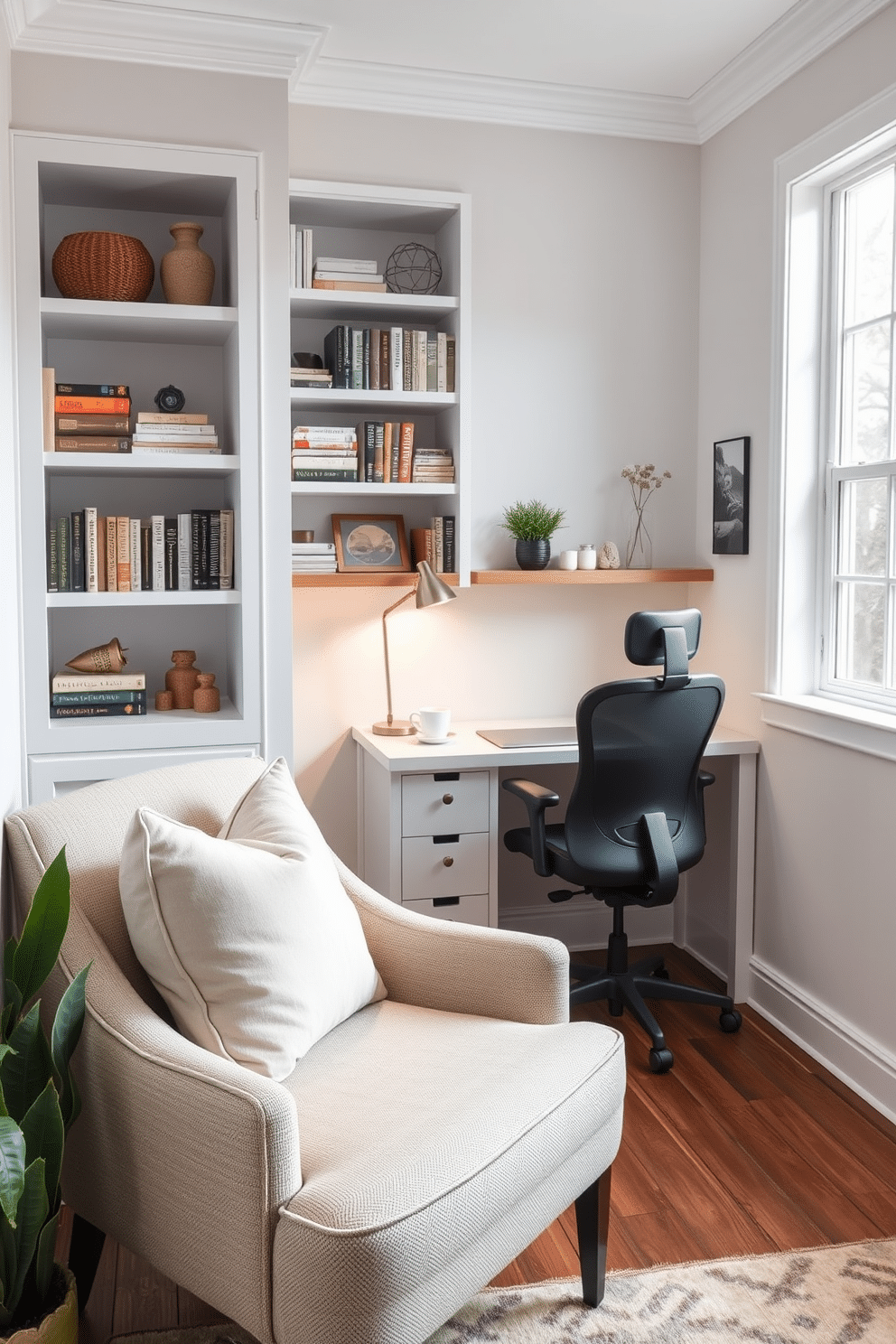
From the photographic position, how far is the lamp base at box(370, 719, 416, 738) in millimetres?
3209

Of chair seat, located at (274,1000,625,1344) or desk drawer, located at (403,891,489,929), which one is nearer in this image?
chair seat, located at (274,1000,625,1344)

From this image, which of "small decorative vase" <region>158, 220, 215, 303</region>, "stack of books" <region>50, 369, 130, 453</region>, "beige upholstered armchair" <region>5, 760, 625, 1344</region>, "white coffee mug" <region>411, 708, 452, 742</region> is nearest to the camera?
"beige upholstered armchair" <region>5, 760, 625, 1344</region>

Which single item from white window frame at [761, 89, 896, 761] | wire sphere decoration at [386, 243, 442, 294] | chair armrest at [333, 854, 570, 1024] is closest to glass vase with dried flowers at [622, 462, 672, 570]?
white window frame at [761, 89, 896, 761]

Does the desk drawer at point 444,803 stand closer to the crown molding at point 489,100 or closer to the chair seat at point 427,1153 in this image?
the chair seat at point 427,1153

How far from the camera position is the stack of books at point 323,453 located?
10.1ft

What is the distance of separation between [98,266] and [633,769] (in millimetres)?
1819

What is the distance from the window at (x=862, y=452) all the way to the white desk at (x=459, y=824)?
1.34 feet

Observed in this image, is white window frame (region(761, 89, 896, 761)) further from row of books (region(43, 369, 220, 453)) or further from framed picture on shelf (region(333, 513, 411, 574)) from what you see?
row of books (region(43, 369, 220, 453))

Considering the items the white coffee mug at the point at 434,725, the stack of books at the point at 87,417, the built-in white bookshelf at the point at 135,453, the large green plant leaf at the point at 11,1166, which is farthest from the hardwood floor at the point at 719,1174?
the stack of books at the point at 87,417

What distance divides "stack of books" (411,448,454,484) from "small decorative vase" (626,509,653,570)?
648 mm

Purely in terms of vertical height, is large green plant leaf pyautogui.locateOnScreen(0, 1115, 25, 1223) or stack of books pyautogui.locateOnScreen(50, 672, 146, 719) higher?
stack of books pyautogui.locateOnScreen(50, 672, 146, 719)

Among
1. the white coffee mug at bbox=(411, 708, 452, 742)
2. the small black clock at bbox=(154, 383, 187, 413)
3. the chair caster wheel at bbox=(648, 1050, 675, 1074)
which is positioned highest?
the small black clock at bbox=(154, 383, 187, 413)

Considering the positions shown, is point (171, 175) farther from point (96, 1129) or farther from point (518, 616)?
point (96, 1129)

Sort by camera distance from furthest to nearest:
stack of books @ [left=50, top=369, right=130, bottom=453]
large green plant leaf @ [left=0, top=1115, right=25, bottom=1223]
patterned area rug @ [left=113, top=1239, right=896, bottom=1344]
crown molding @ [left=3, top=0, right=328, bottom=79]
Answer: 1. stack of books @ [left=50, top=369, right=130, bottom=453]
2. crown molding @ [left=3, top=0, right=328, bottom=79]
3. patterned area rug @ [left=113, top=1239, right=896, bottom=1344]
4. large green plant leaf @ [left=0, top=1115, right=25, bottom=1223]
